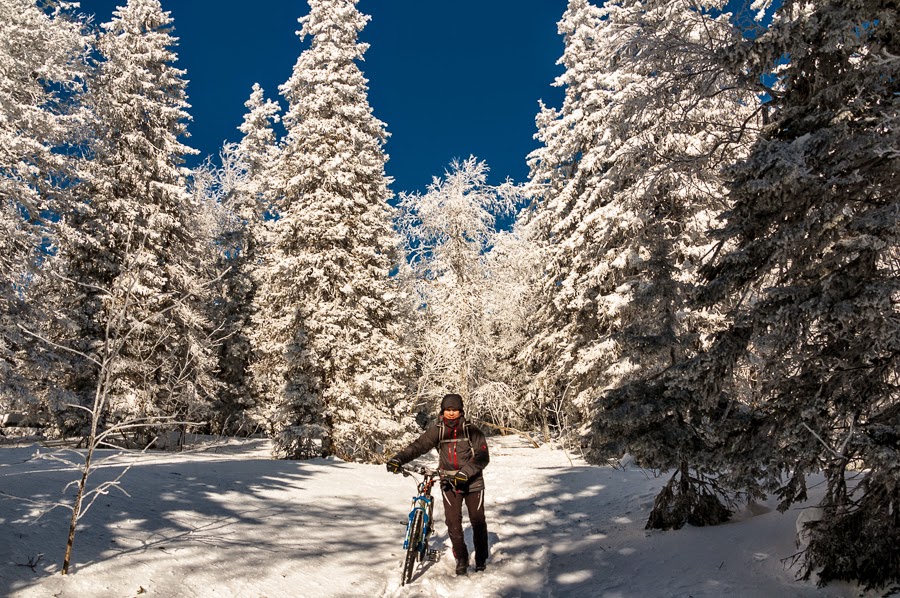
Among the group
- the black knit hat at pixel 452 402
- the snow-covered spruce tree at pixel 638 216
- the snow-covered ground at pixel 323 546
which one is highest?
the snow-covered spruce tree at pixel 638 216

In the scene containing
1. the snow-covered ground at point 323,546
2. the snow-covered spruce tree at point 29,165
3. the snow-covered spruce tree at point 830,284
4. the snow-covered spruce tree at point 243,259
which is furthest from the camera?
the snow-covered spruce tree at point 243,259

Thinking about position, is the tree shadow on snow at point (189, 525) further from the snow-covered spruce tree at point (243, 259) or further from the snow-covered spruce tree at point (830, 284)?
the snow-covered spruce tree at point (243, 259)

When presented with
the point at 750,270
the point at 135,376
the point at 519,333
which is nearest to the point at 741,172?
the point at 750,270

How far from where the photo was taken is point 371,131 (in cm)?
2345

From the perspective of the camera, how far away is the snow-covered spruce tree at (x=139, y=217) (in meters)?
18.5

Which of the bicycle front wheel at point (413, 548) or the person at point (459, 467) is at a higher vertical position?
the person at point (459, 467)

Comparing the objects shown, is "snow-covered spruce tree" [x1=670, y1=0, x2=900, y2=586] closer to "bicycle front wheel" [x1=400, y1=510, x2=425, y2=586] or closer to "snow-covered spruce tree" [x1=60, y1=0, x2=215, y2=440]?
"bicycle front wheel" [x1=400, y1=510, x2=425, y2=586]

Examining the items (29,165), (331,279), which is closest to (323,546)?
(331,279)

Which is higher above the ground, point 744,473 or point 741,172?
point 741,172

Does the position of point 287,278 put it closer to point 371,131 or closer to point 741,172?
point 371,131

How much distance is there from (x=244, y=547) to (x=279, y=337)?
42.5ft

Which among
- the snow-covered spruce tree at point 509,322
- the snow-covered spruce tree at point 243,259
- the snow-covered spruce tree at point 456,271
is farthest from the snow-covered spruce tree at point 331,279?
the snow-covered spruce tree at point 243,259

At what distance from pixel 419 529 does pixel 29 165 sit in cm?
1502

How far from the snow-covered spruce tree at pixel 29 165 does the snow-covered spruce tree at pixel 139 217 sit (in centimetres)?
142
